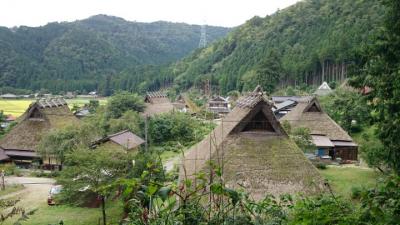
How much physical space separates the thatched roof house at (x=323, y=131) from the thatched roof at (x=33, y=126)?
14704mm

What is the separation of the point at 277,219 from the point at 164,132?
86.4ft

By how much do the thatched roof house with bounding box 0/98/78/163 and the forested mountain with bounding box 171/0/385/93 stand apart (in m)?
23.5

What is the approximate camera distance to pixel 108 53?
110 m

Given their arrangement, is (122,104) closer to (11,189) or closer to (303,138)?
(11,189)

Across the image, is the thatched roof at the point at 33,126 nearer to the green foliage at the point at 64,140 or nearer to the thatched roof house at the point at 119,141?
the green foliage at the point at 64,140

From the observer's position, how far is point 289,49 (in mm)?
61688

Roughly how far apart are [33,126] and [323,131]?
18.6 m

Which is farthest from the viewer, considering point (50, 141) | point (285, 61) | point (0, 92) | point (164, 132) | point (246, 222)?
point (0, 92)

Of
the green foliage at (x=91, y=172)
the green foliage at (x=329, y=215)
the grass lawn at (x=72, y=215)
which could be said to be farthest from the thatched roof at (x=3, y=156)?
the green foliage at (x=329, y=215)

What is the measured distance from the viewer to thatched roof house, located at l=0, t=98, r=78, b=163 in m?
24.0

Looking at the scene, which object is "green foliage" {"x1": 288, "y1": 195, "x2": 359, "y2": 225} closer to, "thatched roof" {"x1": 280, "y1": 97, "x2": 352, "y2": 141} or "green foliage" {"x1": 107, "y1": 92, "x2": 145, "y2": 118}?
"thatched roof" {"x1": 280, "y1": 97, "x2": 352, "y2": 141}

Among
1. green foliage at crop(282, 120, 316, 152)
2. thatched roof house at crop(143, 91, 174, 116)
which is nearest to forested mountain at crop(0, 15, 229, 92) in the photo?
thatched roof house at crop(143, 91, 174, 116)

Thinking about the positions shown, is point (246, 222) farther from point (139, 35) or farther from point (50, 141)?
point (139, 35)

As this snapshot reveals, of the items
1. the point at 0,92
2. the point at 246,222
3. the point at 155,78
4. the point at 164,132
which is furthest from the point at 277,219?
the point at 155,78
